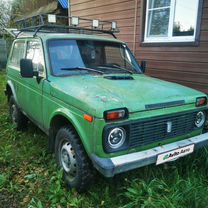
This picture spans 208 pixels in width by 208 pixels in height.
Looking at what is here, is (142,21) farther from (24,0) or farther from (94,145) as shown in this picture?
(24,0)

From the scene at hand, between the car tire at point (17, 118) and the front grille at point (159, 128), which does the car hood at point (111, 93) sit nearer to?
the front grille at point (159, 128)

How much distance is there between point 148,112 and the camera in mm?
2650

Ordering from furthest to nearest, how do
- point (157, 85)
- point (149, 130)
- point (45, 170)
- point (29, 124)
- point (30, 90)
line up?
point (29, 124), point (30, 90), point (45, 170), point (157, 85), point (149, 130)

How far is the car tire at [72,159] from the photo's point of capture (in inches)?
110

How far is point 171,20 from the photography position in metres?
5.73

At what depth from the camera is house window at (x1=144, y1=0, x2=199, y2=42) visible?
5.34 m

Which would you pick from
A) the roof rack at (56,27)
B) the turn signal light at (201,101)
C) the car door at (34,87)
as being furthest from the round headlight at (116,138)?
the roof rack at (56,27)

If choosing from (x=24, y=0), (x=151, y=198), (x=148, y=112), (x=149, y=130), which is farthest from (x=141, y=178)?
(x=24, y=0)

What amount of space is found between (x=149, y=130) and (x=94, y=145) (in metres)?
0.64

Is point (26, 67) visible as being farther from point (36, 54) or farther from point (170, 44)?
point (170, 44)

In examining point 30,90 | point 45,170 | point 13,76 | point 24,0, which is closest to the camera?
point 45,170

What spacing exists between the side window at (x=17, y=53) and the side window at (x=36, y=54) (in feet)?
1.20

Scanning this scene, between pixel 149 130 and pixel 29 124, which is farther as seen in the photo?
pixel 29 124

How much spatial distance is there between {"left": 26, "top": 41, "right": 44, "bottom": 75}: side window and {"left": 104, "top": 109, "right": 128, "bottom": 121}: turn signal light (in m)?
1.56
